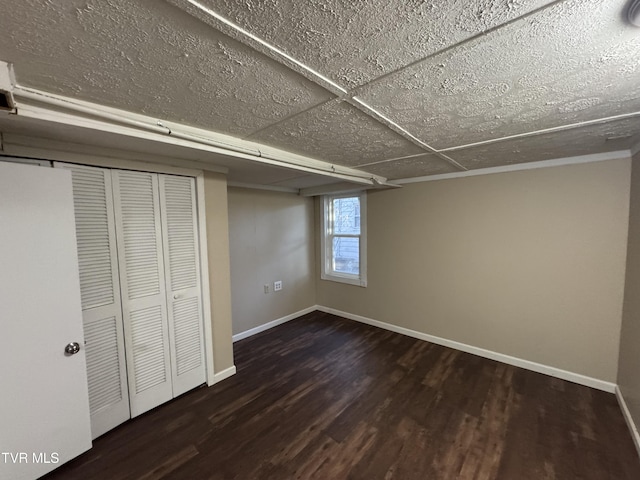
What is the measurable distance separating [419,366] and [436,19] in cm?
308

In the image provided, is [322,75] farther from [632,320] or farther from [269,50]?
[632,320]

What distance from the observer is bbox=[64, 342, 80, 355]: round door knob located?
1.63m

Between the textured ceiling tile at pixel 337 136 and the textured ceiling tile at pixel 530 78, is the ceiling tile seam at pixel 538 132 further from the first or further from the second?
the textured ceiling tile at pixel 337 136

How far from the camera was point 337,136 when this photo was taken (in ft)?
5.84

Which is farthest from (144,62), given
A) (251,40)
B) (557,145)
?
(557,145)

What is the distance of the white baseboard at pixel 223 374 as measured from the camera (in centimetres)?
260

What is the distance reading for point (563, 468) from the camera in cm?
168

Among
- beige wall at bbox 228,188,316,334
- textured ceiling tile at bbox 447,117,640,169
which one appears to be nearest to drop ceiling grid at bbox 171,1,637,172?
textured ceiling tile at bbox 447,117,640,169

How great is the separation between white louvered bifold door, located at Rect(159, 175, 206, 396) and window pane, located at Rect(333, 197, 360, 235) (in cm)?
259

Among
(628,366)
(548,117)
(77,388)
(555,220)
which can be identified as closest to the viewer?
(548,117)

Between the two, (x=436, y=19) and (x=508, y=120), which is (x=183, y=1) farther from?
(x=508, y=120)

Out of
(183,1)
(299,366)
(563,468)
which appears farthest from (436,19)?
(299,366)

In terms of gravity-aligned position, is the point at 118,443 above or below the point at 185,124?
below

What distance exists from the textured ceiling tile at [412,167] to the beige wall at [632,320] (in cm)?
145
